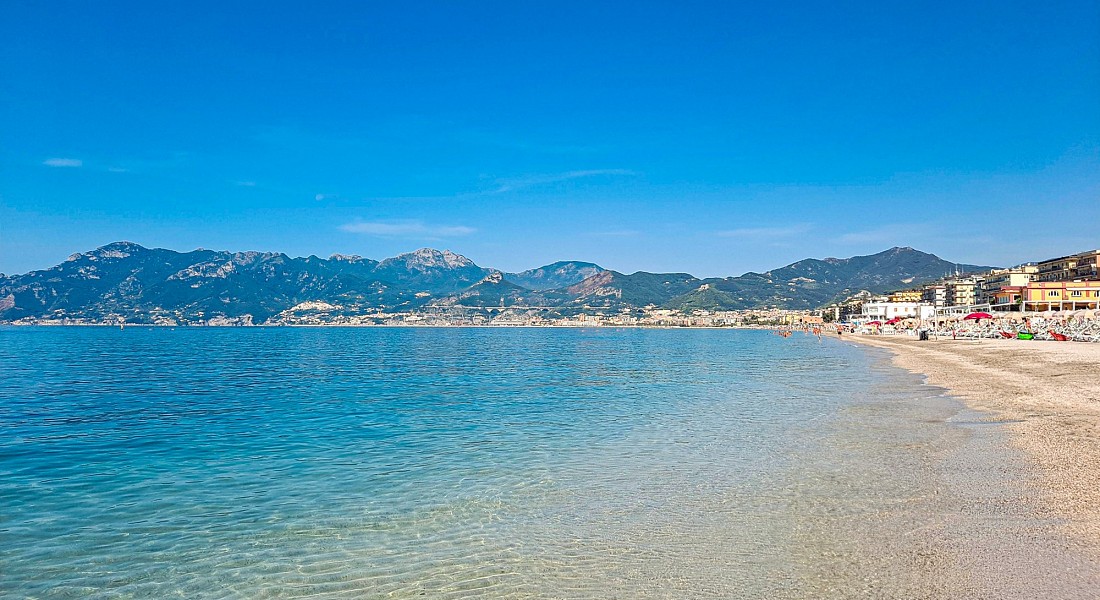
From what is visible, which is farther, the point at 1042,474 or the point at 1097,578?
the point at 1042,474

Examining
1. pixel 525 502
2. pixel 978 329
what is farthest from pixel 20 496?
pixel 978 329

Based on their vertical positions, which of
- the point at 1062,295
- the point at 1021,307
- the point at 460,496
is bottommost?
the point at 460,496

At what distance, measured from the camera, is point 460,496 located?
11883 millimetres

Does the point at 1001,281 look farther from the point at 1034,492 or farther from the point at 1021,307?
Result: the point at 1034,492

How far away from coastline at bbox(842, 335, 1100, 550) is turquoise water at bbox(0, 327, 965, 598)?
1717mm

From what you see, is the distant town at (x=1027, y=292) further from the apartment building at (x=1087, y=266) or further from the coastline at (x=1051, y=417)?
the coastline at (x=1051, y=417)

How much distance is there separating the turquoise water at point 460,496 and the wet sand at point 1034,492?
905 millimetres

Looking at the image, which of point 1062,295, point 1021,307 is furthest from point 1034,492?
point 1021,307

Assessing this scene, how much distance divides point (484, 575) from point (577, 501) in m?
3.59

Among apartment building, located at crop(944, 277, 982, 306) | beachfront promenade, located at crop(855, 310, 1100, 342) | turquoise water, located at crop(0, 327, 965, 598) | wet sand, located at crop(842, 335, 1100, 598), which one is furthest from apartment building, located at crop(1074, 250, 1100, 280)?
turquoise water, located at crop(0, 327, 965, 598)

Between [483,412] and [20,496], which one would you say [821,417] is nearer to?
[483,412]

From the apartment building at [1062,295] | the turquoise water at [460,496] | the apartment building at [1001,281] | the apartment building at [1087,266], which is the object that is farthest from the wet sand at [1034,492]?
the apartment building at [1001,281]

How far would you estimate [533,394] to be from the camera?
2998 cm

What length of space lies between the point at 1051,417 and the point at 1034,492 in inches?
408
